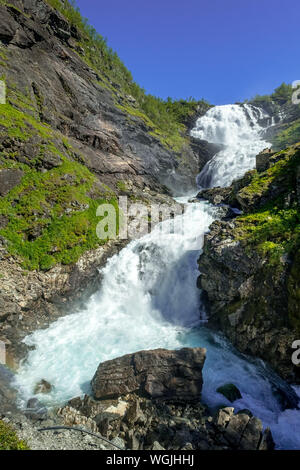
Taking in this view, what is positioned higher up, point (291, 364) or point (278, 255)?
point (278, 255)

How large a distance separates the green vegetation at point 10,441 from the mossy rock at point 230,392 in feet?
23.8

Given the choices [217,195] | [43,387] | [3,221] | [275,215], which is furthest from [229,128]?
[43,387]

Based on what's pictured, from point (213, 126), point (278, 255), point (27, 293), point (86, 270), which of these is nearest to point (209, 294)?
point (278, 255)

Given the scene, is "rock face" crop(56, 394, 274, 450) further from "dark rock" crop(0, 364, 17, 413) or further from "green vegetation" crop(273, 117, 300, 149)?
"green vegetation" crop(273, 117, 300, 149)

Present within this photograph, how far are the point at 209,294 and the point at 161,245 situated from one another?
6299mm

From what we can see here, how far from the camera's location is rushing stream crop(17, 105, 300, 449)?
9.91 meters

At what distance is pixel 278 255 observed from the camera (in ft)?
34.6

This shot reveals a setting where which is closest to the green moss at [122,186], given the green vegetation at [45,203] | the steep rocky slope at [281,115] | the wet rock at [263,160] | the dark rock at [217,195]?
the green vegetation at [45,203]

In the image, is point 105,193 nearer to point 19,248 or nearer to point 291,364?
point 19,248

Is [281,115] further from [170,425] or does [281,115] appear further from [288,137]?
[170,425]

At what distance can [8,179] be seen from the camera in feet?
55.8

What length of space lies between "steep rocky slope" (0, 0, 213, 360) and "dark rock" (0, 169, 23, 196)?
0.08 metres

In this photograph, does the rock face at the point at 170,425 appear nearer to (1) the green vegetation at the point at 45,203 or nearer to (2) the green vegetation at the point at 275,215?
(2) the green vegetation at the point at 275,215

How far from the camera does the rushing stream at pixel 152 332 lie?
9.91 m
